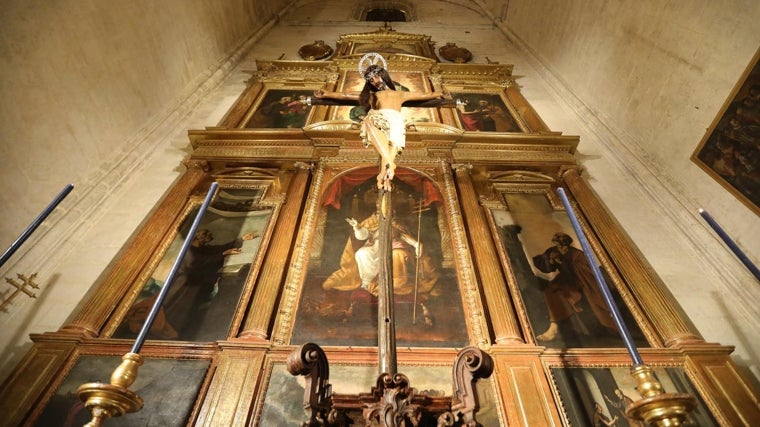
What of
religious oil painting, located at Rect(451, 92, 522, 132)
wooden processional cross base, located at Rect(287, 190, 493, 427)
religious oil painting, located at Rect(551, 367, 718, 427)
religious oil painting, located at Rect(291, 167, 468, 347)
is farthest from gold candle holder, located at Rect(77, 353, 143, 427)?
religious oil painting, located at Rect(451, 92, 522, 132)

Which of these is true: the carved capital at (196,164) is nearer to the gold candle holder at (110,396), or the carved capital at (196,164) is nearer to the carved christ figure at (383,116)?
the carved christ figure at (383,116)

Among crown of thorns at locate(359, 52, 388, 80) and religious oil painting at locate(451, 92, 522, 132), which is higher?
religious oil painting at locate(451, 92, 522, 132)

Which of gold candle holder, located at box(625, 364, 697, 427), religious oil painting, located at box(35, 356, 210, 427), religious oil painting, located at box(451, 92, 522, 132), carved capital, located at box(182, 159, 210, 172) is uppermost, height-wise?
religious oil painting, located at box(451, 92, 522, 132)

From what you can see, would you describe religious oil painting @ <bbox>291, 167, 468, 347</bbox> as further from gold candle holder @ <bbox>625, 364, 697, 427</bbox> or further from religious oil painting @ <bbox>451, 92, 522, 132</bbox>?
religious oil painting @ <bbox>451, 92, 522, 132</bbox>

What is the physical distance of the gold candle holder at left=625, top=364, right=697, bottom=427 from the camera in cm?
169

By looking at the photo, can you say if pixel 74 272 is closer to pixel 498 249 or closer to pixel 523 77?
pixel 498 249

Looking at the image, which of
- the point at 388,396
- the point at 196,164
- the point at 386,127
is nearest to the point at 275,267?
the point at 386,127

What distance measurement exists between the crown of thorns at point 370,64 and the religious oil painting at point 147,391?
107 inches

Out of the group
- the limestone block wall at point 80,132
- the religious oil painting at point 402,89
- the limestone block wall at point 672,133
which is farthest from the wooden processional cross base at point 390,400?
the religious oil painting at point 402,89

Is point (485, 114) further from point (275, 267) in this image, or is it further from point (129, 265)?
point (129, 265)

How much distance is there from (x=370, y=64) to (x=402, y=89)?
4124 millimetres

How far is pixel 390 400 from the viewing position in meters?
1.73

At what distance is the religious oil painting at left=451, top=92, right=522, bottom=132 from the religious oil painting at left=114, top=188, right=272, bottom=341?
12.2 ft

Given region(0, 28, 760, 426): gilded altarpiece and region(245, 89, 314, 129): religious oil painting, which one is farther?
region(245, 89, 314, 129): religious oil painting
